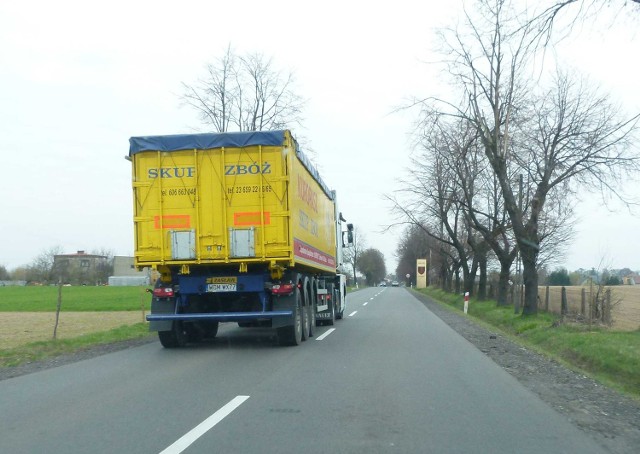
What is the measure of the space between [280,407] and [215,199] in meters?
5.99

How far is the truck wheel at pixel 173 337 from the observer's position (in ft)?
46.5

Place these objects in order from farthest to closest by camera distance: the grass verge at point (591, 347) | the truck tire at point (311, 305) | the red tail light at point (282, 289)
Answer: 1. the truck tire at point (311, 305)
2. the red tail light at point (282, 289)
3. the grass verge at point (591, 347)

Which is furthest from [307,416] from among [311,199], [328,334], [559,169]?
[559,169]

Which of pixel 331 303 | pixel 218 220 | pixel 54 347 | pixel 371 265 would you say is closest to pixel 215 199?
pixel 218 220

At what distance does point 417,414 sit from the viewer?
7.53m

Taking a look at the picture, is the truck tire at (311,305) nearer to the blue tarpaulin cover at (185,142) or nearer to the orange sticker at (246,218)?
the orange sticker at (246,218)

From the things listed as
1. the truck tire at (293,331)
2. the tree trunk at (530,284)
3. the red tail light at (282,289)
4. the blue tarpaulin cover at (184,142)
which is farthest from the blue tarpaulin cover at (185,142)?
the tree trunk at (530,284)

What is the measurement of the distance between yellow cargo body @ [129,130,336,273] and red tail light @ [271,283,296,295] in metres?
0.54

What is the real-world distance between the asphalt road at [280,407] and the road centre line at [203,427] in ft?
0.04

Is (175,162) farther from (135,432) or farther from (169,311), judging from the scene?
(135,432)

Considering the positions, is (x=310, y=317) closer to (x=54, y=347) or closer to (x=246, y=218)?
(x=246, y=218)

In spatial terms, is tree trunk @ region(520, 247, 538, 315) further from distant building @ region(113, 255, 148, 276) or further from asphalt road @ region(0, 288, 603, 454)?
distant building @ region(113, 255, 148, 276)

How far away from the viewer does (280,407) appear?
7816mm

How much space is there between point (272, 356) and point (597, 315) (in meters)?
11.7
